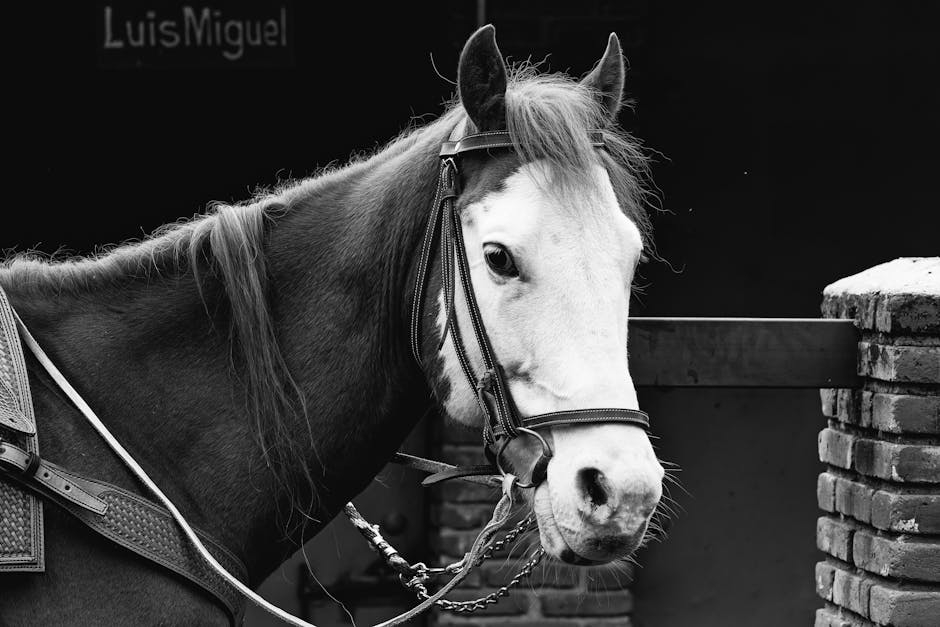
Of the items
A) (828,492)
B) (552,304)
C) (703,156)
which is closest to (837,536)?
(828,492)

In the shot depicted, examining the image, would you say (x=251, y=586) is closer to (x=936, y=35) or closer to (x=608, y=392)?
(x=608, y=392)

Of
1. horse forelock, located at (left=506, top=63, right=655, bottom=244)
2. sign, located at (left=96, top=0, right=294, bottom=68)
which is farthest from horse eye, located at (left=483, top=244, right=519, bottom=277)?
sign, located at (left=96, top=0, right=294, bottom=68)

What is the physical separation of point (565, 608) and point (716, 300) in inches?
55.4

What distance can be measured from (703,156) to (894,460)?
2251 mm

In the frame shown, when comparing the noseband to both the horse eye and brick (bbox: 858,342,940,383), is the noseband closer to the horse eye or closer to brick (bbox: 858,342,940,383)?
the horse eye

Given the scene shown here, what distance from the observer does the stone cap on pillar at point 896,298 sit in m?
2.20

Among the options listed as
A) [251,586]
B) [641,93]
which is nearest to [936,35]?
[641,93]

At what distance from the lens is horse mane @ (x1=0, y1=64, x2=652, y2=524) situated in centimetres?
180

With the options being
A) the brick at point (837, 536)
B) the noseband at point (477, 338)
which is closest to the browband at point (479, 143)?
the noseband at point (477, 338)

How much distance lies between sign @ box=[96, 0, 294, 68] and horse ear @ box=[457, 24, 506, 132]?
2.59 m

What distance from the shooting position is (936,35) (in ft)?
14.1

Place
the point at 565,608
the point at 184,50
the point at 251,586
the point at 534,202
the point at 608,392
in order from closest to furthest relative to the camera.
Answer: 1. the point at 608,392
2. the point at 534,202
3. the point at 251,586
4. the point at 565,608
5. the point at 184,50

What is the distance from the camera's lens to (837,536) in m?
2.42

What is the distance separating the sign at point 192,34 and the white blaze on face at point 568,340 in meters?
2.68
